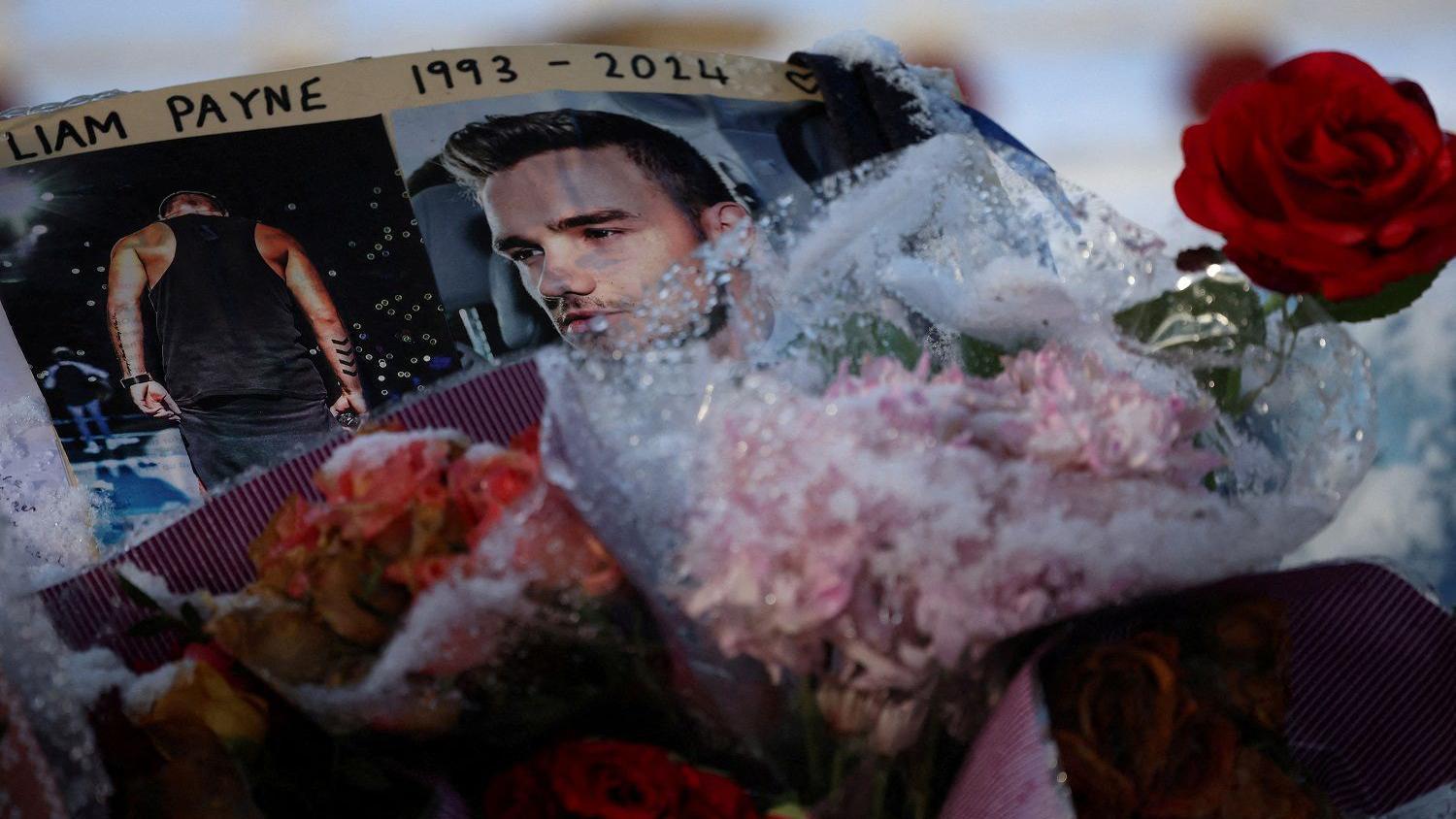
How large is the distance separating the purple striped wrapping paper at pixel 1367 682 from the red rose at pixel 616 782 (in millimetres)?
195

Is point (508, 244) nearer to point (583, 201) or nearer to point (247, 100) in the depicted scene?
point (583, 201)

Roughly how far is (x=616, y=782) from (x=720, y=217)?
561mm

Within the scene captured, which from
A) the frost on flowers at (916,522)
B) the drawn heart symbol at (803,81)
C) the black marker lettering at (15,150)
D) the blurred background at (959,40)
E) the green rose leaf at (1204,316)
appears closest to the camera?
the frost on flowers at (916,522)

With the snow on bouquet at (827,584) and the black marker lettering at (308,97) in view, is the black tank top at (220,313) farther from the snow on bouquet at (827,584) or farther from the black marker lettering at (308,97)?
the snow on bouquet at (827,584)

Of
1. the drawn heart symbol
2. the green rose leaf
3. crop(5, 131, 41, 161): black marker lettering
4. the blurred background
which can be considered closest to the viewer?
the green rose leaf

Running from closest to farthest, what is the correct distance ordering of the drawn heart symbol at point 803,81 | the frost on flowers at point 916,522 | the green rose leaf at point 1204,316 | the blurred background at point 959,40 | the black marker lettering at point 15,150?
the frost on flowers at point 916,522
the green rose leaf at point 1204,316
the black marker lettering at point 15,150
the drawn heart symbol at point 803,81
the blurred background at point 959,40

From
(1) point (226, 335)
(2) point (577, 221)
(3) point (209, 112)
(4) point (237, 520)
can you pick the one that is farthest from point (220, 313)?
(4) point (237, 520)

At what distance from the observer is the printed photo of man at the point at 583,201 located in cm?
85

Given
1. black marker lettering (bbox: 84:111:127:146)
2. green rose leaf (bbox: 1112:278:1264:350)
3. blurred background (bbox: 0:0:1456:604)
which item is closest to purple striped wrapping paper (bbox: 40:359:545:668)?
green rose leaf (bbox: 1112:278:1264:350)

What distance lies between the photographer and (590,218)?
85 centimetres

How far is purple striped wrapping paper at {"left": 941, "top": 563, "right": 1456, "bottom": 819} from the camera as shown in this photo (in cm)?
44

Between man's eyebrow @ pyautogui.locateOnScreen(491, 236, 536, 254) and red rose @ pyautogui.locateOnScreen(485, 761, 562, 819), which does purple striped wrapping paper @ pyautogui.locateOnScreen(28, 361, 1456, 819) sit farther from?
man's eyebrow @ pyautogui.locateOnScreen(491, 236, 536, 254)

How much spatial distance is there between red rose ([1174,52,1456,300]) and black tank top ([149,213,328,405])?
2.06ft

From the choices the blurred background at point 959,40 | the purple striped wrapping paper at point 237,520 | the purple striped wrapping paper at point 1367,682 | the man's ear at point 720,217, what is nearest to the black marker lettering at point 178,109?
the man's ear at point 720,217
